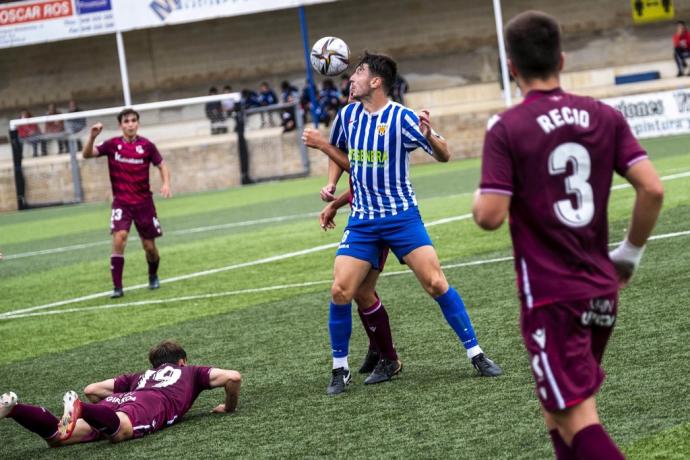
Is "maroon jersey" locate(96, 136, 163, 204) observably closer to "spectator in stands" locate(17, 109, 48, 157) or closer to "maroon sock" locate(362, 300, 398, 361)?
"maroon sock" locate(362, 300, 398, 361)

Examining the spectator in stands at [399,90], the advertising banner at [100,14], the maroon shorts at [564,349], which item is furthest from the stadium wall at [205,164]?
the maroon shorts at [564,349]

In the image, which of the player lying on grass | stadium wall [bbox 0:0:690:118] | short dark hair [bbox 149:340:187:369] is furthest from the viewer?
stadium wall [bbox 0:0:690:118]

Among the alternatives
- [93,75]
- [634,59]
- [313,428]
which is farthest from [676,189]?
[93,75]

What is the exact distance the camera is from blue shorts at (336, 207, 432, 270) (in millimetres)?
7234

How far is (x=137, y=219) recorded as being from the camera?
1334 cm

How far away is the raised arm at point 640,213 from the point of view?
3.90 metres

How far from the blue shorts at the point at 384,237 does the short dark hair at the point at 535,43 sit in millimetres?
3368

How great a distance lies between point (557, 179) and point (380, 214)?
340 cm

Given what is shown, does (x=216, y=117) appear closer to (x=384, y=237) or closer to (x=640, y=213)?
(x=384, y=237)

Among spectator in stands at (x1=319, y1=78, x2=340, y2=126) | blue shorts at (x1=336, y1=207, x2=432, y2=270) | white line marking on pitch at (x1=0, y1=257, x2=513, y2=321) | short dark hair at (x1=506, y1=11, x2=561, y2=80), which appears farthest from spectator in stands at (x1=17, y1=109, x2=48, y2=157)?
short dark hair at (x1=506, y1=11, x2=561, y2=80)

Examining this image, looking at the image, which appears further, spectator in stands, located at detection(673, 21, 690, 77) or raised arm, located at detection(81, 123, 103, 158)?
spectator in stands, located at detection(673, 21, 690, 77)

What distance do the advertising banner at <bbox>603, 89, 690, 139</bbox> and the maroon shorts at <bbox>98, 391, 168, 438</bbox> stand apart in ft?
70.6

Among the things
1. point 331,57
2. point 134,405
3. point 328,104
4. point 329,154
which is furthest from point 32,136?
point 134,405

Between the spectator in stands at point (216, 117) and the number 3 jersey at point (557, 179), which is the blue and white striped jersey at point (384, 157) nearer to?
the number 3 jersey at point (557, 179)
